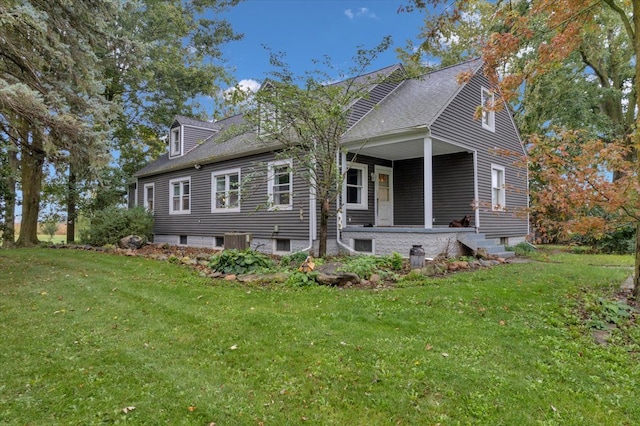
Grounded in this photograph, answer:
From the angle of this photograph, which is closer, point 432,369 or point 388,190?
point 432,369

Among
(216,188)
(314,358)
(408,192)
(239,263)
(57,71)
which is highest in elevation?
(57,71)

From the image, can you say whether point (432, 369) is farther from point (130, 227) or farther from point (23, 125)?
point (130, 227)

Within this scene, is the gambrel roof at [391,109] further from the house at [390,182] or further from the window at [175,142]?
the window at [175,142]

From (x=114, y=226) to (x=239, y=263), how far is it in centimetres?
870

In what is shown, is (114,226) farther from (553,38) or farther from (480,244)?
(553,38)

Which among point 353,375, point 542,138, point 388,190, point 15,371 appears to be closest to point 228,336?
point 353,375

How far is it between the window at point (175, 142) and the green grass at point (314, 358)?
38.4 feet

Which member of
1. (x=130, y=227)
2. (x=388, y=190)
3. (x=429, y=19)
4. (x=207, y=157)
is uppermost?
(x=429, y=19)

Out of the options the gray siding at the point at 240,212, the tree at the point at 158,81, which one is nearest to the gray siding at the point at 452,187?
the gray siding at the point at 240,212

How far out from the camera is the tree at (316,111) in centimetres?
840

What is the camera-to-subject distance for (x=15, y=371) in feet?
10.6

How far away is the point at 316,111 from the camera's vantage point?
27.9 feet

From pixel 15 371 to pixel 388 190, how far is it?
11.3 m

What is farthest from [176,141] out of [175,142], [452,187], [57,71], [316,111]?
[452,187]
